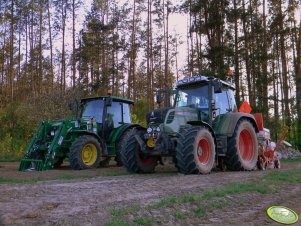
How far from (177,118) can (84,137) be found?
341cm

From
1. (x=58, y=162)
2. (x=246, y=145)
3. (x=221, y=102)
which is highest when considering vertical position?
(x=221, y=102)

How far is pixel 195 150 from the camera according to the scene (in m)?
8.89

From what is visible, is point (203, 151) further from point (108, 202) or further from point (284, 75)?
point (284, 75)

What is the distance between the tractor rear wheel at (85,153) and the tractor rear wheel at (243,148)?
13.5ft

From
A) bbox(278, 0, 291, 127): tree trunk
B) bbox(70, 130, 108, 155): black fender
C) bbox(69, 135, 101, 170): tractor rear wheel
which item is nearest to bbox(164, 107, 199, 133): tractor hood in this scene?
bbox(69, 135, 101, 170): tractor rear wheel

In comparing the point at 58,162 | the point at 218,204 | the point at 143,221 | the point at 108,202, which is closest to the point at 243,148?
the point at 58,162

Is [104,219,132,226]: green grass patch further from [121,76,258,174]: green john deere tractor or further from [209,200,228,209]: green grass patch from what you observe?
[121,76,258,174]: green john deere tractor

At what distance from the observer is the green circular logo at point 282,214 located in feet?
16.9

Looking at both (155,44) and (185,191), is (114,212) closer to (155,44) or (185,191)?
(185,191)

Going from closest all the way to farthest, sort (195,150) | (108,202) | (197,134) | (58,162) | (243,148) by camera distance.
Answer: (108,202)
(195,150)
(197,134)
(243,148)
(58,162)

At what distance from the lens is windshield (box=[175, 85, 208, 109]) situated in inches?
418

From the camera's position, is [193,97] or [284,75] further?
[284,75]

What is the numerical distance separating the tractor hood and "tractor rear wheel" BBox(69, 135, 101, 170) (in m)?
3.19

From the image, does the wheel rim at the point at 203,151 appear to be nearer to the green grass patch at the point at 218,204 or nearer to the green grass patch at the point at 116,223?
the green grass patch at the point at 218,204
